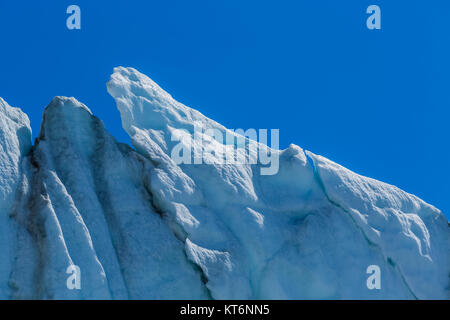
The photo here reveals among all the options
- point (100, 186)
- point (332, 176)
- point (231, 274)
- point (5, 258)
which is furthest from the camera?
point (332, 176)

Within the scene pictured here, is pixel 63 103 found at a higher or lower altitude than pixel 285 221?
higher

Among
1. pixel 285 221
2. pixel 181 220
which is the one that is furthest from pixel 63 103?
pixel 285 221

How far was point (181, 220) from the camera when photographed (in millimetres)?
15711

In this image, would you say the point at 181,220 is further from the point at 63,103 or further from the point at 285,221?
the point at 63,103

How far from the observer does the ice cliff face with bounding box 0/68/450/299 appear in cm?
1496

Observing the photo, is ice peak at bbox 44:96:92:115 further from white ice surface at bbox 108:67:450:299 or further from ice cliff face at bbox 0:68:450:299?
white ice surface at bbox 108:67:450:299

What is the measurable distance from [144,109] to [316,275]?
6.54 meters

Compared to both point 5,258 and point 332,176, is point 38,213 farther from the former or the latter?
point 332,176

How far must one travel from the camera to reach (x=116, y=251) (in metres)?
15.5

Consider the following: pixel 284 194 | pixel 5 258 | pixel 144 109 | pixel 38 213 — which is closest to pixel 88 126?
pixel 144 109

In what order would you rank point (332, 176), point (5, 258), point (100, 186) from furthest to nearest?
point (332, 176)
point (100, 186)
point (5, 258)

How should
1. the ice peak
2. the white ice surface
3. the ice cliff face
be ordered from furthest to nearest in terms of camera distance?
the ice peak, the white ice surface, the ice cliff face

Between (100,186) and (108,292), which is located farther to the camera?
(100,186)

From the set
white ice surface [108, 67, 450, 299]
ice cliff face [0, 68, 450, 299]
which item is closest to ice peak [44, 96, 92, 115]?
ice cliff face [0, 68, 450, 299]
